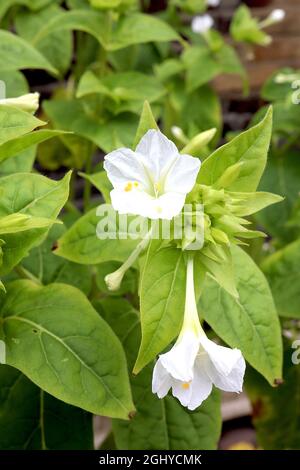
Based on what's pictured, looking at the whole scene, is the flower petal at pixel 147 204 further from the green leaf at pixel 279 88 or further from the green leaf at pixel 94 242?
the green leaf at pixel 279 88

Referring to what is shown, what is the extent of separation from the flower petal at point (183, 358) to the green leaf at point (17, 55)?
0.50m

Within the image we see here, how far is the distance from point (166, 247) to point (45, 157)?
894 millimetres

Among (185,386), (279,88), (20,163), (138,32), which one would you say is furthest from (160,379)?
(279,88)

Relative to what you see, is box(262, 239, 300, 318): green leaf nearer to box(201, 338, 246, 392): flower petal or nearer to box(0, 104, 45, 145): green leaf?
box(201, 338, 246, 392): flower petal

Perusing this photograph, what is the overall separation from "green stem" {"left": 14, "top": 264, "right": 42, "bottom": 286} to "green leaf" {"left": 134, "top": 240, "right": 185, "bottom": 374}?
0.86 feet

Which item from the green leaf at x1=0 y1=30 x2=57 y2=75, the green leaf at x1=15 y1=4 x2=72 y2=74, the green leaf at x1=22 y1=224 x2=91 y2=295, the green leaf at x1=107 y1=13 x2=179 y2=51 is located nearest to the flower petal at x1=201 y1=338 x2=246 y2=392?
the green leaf at x1=22 y1=224 x2=91 y2=295

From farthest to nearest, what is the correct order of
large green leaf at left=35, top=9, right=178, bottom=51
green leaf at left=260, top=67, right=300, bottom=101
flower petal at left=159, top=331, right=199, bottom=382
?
green leaf at left=260, top=67, right=300, bottom=101 → large green leaf at left=35, top=9, right=178, bottom=51 → flower petal at left=159, top=331, right=199, bottom=382

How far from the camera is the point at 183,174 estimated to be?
624 millimetres

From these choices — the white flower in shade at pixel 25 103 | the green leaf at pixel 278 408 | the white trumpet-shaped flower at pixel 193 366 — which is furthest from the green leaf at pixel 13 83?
the green leaf at pixel 278 408

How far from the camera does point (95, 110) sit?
1.18m

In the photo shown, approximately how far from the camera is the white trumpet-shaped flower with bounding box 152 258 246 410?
0.60m

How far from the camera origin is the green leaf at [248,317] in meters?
0.76
